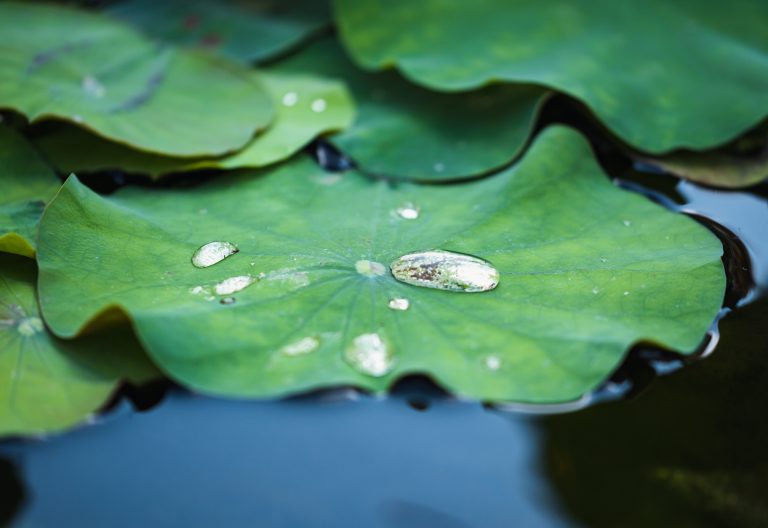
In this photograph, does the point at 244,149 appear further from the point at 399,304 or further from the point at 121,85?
the point at 399,304

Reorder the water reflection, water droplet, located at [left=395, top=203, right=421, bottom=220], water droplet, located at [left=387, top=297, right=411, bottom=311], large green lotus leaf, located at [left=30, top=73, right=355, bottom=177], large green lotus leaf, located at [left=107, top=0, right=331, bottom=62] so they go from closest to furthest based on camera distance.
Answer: the water reflection < water droplet, located at [left=387, top=297, right=411, bottom=311] < water droplet, located at [left=395, top=203, right=421, bottom=220] < large green lotus leaf, located at [left=30, top=73, right=355, bottom=177] < large green lotus leaf, located at [left=107, top=0, right=331, bottom=62]

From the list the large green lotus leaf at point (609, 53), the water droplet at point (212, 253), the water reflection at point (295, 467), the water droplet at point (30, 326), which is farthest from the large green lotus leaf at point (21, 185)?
the large green lotus leaf at point (609, 53)

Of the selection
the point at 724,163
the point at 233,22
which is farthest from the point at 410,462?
the point at 233,22

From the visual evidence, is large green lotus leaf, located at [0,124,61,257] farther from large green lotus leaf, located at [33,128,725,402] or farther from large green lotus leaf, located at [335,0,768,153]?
large green lotus leaf, located at [335,0,768,153]

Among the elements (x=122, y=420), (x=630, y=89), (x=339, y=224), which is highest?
(x=630, y=89)

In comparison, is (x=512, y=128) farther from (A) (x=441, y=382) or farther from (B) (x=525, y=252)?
(A) (x=441, y=382)

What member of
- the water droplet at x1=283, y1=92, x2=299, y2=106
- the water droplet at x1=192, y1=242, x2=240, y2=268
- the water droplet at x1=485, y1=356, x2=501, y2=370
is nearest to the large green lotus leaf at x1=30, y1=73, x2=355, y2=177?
the water droplet at x1=283, y1=92, x2=299, y2=106

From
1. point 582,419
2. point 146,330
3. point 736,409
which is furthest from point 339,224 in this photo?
point 736,409
